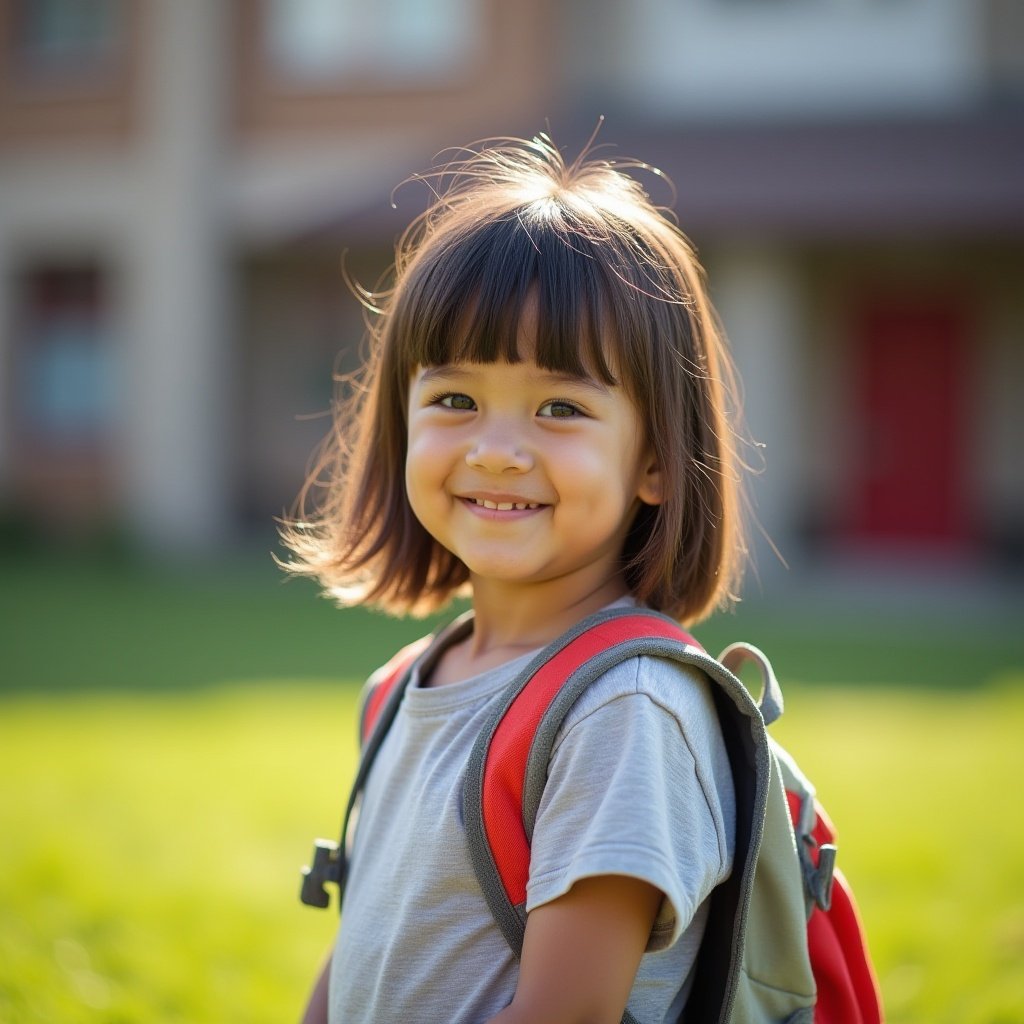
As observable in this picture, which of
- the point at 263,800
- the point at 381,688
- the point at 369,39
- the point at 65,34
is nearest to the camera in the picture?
the point at 381,688

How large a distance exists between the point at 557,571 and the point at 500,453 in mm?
223

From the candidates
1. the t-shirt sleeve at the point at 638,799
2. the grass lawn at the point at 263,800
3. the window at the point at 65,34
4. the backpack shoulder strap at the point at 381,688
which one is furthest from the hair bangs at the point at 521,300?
the window at the point at 65,34

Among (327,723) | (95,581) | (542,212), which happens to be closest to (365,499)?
(542,212)

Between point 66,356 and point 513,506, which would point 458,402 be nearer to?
point 513,506

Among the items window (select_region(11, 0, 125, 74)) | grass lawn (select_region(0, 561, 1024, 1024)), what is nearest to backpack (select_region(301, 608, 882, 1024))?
grass lawn (select_region(0, 561, 1024, 1024))

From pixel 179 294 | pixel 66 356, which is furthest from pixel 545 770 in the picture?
pixel 66 356

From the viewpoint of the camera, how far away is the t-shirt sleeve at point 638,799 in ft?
4.64

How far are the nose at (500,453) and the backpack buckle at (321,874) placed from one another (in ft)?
2.35

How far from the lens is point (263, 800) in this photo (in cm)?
479

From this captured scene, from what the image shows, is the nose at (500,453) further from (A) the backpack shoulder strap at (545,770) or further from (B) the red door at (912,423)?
(B) the red door at (912,423)

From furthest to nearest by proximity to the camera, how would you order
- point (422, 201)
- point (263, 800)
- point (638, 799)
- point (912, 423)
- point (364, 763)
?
point (912, 423), point (422, 201), point (263, 800), point (364, 763), point (638, 799)

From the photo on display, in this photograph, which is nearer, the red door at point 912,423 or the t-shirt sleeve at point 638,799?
the t-shirt sleeve at point 638,799

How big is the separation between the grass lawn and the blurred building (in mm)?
3811

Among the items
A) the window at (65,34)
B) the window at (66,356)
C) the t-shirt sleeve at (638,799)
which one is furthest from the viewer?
the window at (66,356)
